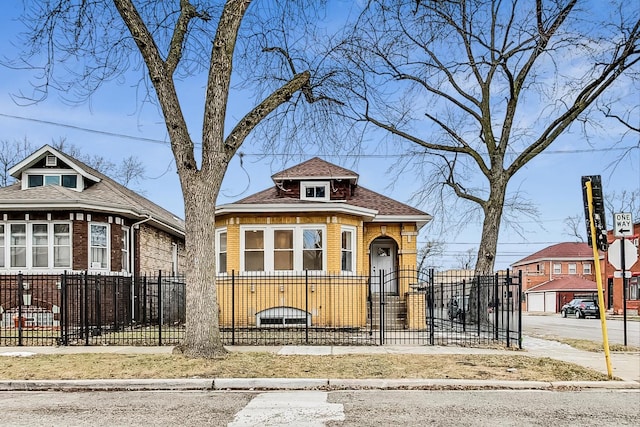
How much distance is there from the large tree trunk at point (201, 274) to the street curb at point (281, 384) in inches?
81.3

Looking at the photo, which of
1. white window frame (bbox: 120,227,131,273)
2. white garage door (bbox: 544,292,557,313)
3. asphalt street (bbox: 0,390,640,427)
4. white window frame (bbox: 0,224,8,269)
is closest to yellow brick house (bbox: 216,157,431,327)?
white window frame (bbox: 120,227,131,273)

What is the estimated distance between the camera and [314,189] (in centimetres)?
2336

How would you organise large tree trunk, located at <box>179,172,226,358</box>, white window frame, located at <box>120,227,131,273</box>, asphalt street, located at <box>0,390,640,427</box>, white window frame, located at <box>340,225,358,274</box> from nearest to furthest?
1. asphalt street, located at <box>0,390,640,427</box>
2. large tree trunk, located at <box>179,172,226,358</box>
3. white window frame, located at <box>340,225,358,274</box>
4. white window frame, located at <box>120,227,131,273</box>

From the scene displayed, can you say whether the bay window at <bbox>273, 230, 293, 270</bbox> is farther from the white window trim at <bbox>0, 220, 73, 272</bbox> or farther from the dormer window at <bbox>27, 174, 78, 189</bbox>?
the dormer window at <bbox>27, 174, 78, 189</bbox>

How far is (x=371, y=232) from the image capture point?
22516 millimetres

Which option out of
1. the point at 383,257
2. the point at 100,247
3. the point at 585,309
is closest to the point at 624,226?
the point at 383,257

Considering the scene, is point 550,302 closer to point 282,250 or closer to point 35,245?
point 282,250

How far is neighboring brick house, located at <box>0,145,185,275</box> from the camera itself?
20.2 meters

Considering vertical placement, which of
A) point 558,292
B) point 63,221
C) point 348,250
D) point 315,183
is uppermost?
point 315,183

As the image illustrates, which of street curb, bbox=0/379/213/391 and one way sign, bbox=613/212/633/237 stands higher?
one way sign, bbox=613/212/633/237

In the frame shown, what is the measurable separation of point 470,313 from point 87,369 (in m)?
13.7

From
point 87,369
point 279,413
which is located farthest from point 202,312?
point 279,413

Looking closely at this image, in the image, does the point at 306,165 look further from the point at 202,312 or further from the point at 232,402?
the point at 232,402

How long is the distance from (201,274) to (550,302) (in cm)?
5704
